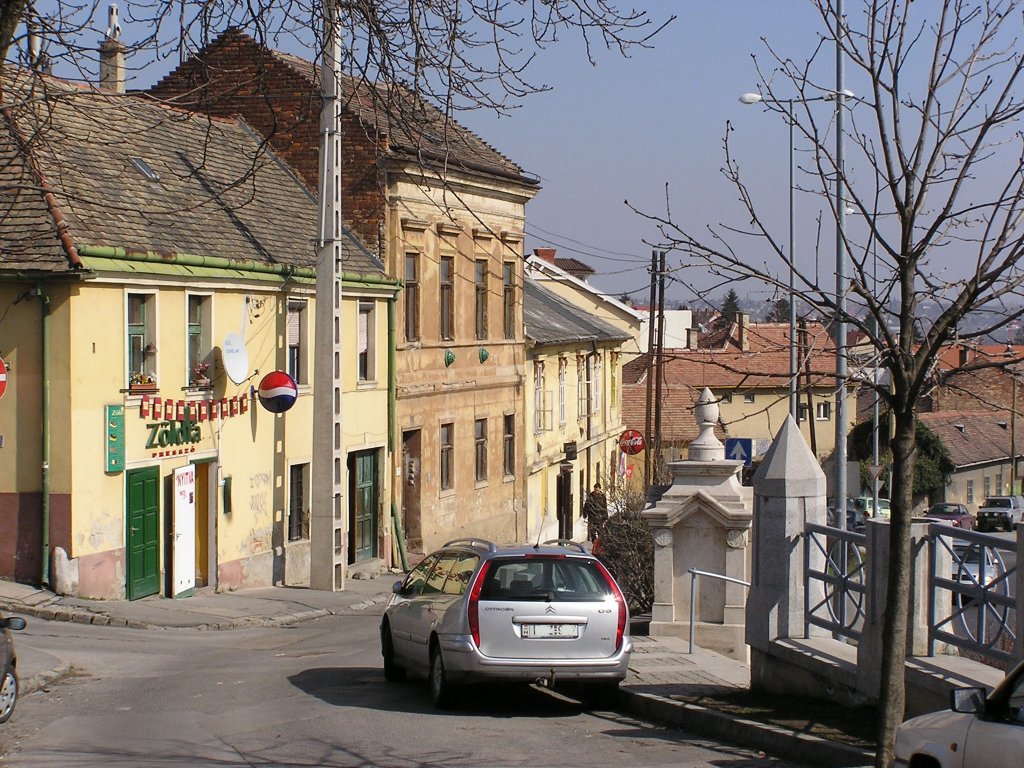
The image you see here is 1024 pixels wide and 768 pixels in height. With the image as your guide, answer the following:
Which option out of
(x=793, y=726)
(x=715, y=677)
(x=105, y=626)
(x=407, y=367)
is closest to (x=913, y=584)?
(x=793, y=726)

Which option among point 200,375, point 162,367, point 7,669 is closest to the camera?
point 7,669

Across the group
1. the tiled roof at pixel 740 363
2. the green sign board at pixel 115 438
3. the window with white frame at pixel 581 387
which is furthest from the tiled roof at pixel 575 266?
the green sign board at pixel 115 438

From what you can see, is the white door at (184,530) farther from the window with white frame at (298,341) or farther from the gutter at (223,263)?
the window with white frame at (298,341)

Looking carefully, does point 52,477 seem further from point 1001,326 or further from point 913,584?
point 1001,326

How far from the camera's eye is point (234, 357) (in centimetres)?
2428

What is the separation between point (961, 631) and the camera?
32.7ft

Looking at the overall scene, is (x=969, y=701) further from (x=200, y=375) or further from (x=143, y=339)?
(x=200, y=375)

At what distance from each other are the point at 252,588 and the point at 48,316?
7.30 metres

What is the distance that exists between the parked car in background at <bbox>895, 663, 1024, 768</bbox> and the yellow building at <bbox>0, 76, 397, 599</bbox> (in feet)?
38.0

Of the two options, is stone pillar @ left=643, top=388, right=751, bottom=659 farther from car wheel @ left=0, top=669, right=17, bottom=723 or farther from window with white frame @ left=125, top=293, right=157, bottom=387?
window with white frame @ left=125, top=293, right=157, bottom=387

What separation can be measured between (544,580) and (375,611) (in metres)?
13.2

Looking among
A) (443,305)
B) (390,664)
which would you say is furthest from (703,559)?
(443,305)

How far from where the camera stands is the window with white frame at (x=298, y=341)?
27.6m

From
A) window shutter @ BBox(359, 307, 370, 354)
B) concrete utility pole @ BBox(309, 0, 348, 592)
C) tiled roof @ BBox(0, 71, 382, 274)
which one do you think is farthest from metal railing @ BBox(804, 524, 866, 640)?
window shutter @ BBox(359, 307, 370, 354)
